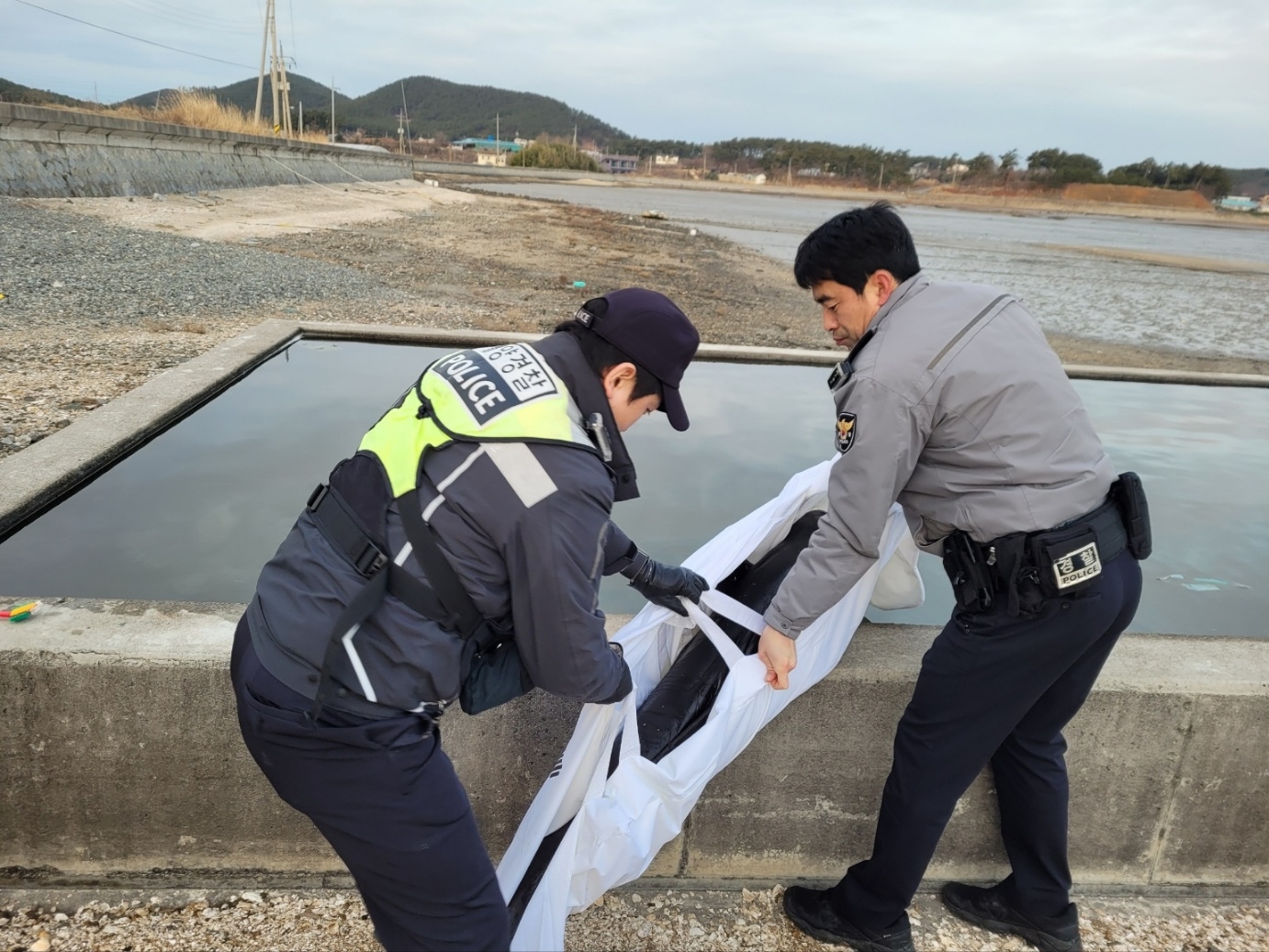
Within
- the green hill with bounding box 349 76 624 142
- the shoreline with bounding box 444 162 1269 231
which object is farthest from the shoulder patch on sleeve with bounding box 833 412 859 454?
the green hill with bounding box 349 76 624 142

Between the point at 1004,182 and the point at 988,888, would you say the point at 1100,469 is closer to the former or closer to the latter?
the point at 988,888

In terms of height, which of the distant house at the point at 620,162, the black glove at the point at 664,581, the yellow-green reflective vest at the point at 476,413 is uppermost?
the distant house at the point at 620,162

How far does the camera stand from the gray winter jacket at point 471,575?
144 centimetres

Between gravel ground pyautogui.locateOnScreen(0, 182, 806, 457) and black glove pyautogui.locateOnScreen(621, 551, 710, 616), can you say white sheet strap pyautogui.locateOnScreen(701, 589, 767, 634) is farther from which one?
Answer: gravel ground pyautogui.locateOnScreen(0, 182, 806, 457)

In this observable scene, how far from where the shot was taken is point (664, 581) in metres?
2.23

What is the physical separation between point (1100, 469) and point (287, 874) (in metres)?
2.23

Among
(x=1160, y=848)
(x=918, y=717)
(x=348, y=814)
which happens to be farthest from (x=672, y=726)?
(x=1160, y=848)

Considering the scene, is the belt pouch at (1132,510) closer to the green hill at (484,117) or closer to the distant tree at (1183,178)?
the distant tree at (1183,178)

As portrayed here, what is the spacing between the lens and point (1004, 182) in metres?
88.6

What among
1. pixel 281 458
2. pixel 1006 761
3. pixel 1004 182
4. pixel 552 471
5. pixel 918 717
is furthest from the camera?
pixel 1004 182

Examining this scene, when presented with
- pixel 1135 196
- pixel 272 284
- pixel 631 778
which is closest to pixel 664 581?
pixel 631 778

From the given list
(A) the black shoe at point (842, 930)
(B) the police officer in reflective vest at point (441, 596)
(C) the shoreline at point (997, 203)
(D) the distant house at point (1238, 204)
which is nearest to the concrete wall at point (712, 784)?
(A) the black shoe at point (842, 930)

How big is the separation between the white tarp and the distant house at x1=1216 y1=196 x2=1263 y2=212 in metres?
107

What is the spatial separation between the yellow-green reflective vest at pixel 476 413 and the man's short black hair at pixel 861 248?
0.77 meters
